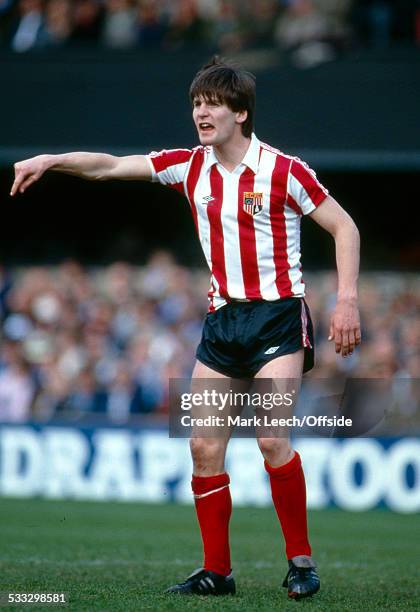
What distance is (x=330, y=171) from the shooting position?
13.8 meters

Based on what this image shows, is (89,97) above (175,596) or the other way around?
above

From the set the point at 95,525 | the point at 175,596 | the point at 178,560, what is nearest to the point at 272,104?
the point at 95,525

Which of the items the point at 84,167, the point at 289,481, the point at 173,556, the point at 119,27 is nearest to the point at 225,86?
the point at 84,167

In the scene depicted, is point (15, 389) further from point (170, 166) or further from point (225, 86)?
point (225, 86)

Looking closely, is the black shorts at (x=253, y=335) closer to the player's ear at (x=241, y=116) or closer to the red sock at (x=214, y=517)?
the red sock at (x=214, y=517)

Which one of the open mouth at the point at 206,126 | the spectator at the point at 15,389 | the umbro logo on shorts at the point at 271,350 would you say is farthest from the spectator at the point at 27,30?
the umbro logo on shorts at the point at 271,350

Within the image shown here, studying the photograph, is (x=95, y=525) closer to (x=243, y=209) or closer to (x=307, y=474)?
(x=307, y=474)

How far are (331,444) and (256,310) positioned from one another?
19.0ft

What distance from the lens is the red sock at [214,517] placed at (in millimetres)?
5164

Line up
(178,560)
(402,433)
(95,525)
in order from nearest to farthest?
(178,560)
(95,525)
(402,433)

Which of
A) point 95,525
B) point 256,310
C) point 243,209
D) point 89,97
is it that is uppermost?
point 89,97

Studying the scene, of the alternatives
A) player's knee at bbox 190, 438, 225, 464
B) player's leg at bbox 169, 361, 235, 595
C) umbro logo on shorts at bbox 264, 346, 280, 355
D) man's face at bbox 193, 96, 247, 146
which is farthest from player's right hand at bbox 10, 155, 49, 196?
player's knee at bbox 190, 438, 225, 464

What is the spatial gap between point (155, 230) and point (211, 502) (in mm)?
10222

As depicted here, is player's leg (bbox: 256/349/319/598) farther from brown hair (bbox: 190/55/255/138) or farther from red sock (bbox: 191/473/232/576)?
brown hair (bbox: 190/55/255/138)
